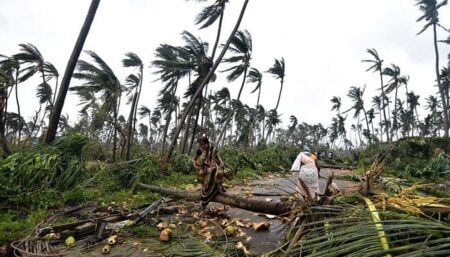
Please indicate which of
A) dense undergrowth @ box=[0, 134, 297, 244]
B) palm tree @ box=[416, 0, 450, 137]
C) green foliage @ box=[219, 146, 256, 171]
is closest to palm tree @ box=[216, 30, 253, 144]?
green foliage @ box=[219, 146, 256, 171]

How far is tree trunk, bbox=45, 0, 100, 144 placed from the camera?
8195 mm

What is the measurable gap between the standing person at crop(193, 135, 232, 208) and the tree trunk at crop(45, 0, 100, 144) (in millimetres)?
4694

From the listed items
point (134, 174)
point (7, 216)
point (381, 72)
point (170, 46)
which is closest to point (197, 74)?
point (170, 46)

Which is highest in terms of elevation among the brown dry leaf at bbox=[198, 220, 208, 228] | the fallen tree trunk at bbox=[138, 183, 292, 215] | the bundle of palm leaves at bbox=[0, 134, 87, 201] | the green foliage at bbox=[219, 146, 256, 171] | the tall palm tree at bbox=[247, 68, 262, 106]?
the tall palm tree at bbox=[247, 68, 262, 106]

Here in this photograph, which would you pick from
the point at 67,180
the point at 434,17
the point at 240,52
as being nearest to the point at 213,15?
the point at 240,52

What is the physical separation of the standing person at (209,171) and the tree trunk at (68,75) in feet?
15.4

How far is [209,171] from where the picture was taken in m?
5.12

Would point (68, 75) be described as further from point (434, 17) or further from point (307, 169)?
point (434, 17)

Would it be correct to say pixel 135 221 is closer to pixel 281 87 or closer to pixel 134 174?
pixel 134 174

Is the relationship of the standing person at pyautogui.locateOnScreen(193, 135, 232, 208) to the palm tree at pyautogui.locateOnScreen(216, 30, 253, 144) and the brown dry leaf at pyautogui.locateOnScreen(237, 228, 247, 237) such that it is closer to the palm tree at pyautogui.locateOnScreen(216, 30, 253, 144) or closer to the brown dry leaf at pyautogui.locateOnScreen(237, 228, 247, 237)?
the brown dry leaf at pyautogui.locateOnScreen(237, 228, 247, 237)

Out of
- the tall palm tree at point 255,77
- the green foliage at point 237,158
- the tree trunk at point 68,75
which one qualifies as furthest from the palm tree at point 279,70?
the tree trunk at point 68,75

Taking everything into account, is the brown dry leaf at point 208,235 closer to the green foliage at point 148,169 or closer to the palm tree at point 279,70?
the green foliage at point 148,169

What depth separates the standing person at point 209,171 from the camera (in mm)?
5102

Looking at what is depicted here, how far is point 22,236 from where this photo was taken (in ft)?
14.6
